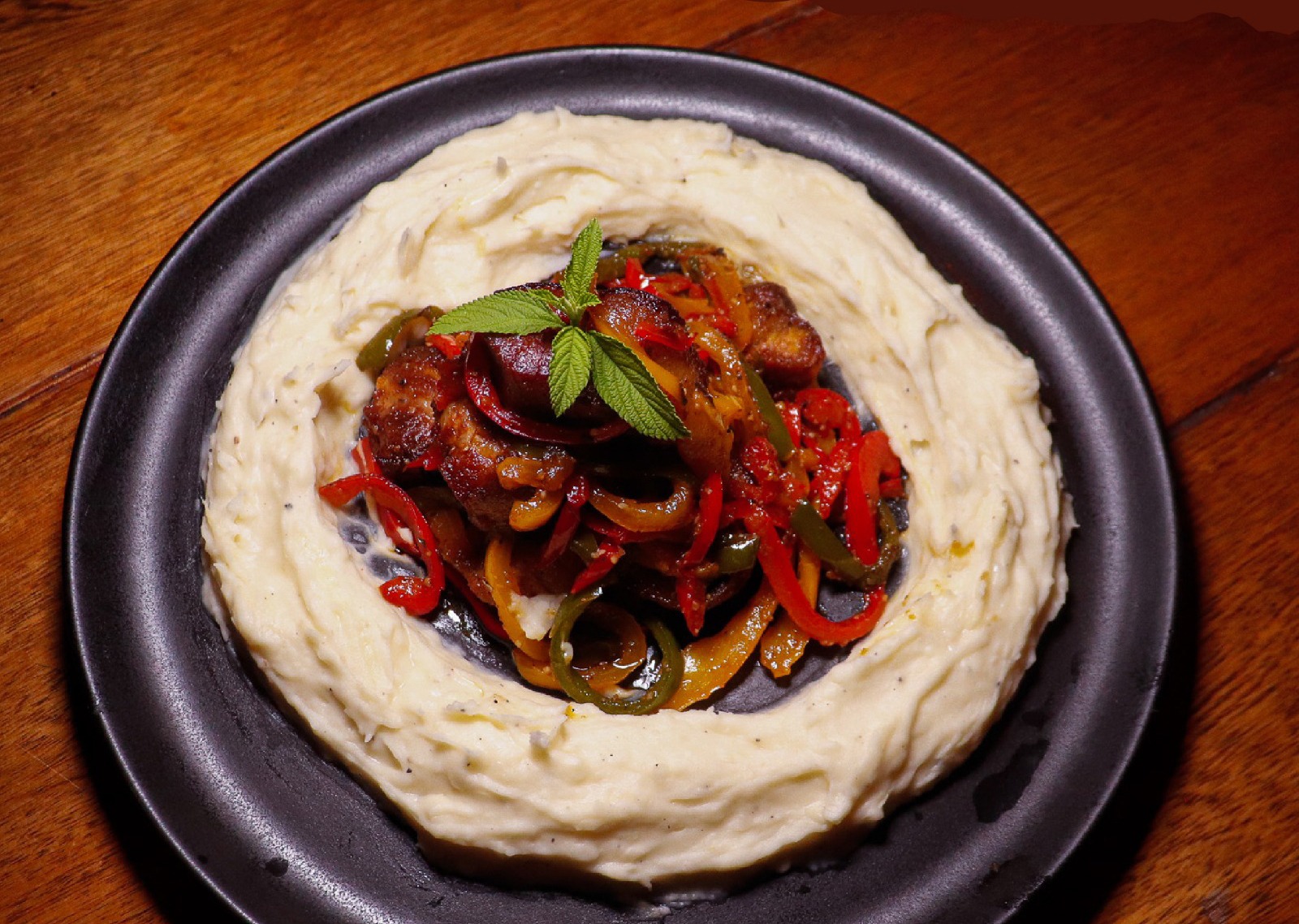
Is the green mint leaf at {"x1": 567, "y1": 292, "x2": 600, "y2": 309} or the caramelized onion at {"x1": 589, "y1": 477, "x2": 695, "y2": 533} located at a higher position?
the green mint leaf at {"x1": 567, "y1": 292, "x2": 600, "y2": 309}

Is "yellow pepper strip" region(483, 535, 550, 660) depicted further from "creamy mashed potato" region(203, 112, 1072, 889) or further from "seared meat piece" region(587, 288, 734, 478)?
"seared meat piece" region(587, 288, 734, 478)

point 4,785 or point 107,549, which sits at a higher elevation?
point 107,549

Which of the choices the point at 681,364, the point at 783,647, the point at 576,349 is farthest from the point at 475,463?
the point at 783,647

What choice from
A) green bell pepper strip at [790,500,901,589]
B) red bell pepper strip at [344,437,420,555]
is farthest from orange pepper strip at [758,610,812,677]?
red bell pepper strip at [344,437,420,555]

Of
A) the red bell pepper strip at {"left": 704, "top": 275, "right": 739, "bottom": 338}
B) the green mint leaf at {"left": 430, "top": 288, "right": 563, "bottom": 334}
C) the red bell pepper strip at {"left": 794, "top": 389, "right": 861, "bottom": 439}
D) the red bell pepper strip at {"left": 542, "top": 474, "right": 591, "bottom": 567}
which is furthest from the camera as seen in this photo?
the red bell pepper strip at {"left": 794, "top": 389, "right": 861, "bottom": 439}

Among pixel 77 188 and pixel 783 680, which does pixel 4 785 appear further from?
pixel 783 680

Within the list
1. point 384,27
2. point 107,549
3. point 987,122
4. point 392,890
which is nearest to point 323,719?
point 392,890

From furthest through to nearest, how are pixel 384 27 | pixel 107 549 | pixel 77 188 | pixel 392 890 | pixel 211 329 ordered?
pixel 384 27
pixel 77 188
pixel 211 329
pixel 107 549
pixel 392 890

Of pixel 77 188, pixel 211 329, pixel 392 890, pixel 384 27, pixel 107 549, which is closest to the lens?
pixel 392 890
